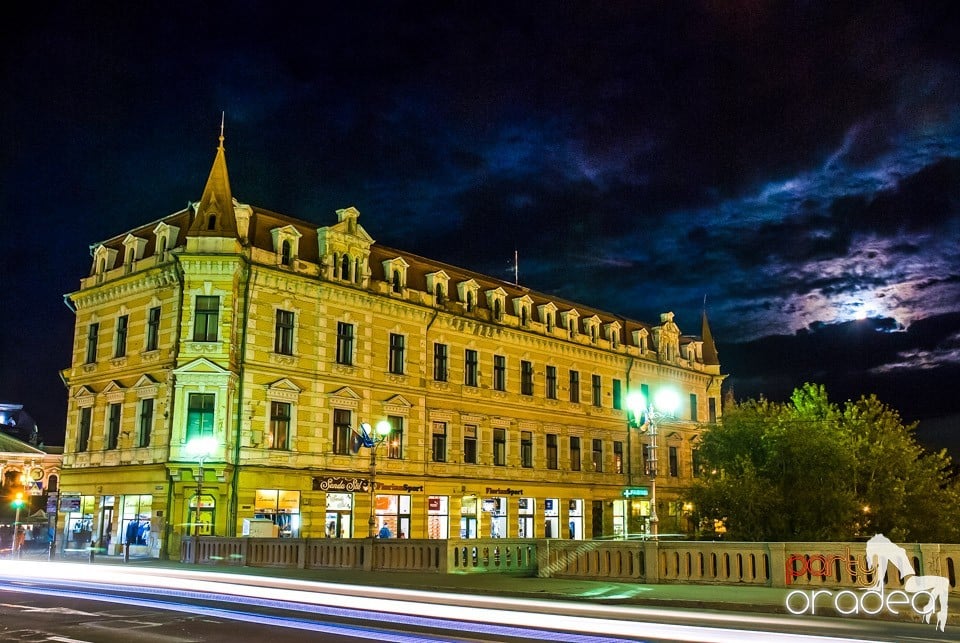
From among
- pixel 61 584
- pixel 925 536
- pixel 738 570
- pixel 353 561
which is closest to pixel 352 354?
pixel 353 561

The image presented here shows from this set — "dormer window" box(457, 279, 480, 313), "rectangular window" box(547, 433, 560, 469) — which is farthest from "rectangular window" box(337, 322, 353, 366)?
"rectangular window" box(547, 433, 560, 469)

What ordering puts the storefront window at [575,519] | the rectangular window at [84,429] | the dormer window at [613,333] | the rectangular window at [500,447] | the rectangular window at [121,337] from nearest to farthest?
the rectangular window at [121,337], the rectangular window at [84,429], the rectangular window at [500,447], the storefront window at [575,519], the dormer window at [613,333]

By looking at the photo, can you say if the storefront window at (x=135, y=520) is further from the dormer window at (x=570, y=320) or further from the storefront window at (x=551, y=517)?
the dormer window at (x=570, y=320)

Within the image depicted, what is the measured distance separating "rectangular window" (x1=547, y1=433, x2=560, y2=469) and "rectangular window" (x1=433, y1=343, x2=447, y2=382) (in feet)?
31.5

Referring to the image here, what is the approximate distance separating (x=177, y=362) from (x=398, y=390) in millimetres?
11681

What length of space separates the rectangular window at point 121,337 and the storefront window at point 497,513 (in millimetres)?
20905

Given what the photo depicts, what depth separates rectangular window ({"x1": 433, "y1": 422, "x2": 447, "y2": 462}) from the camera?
46469 millimetres

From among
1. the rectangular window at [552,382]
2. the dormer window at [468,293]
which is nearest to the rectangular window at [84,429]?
the dormer window at [468,293]

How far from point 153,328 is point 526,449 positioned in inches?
906

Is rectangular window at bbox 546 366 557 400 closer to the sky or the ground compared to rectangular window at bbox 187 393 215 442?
closer to the sky

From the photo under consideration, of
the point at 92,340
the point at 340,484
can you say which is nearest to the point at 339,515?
the point at 340,484

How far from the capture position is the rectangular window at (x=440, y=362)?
47312 millimetres

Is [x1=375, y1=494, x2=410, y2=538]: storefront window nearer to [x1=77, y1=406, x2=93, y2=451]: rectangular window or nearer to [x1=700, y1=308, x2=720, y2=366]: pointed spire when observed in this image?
[x1=77, y1=406, x2=93, y2=451]: rectangular window

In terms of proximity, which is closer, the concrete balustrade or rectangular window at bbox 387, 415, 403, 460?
the concrete balustrade
